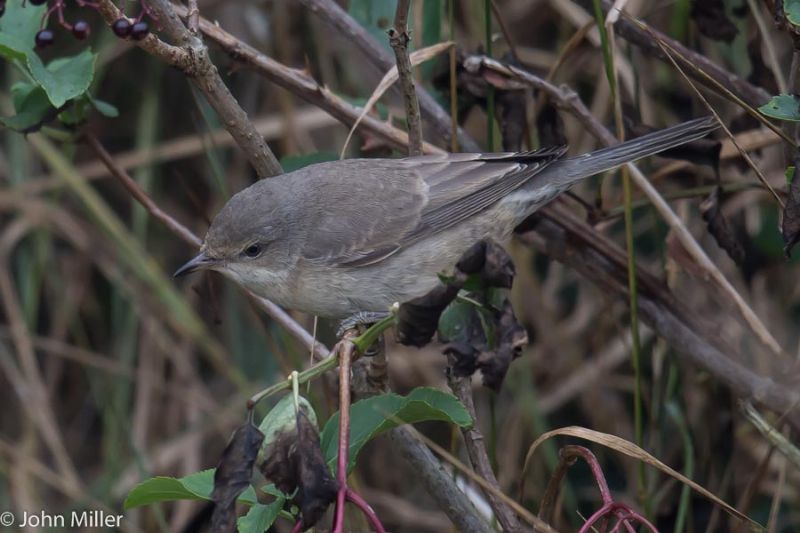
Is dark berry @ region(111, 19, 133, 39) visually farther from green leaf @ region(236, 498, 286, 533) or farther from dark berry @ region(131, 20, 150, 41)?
green leaf @ region(236, 498, 286, 533)

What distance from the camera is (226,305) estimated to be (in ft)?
17.6

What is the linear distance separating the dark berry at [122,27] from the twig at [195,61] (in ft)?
0.09

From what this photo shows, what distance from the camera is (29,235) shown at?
5215mm

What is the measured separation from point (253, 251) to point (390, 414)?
58.2 inches

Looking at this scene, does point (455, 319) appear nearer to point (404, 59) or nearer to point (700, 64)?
point (404, 59)

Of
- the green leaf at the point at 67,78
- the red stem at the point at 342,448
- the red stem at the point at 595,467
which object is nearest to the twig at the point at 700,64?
the red stem at the point at 595,467

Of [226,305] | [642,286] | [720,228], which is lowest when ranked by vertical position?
[226,305]

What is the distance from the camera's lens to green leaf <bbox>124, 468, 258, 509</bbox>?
1.91 m

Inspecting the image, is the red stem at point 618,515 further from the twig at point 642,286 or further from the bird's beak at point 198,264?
the bird's beak at point 198,264

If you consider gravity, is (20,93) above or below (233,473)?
above

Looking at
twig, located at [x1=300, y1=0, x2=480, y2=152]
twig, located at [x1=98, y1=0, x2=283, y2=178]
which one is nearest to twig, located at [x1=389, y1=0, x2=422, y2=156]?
twig, located at [x1=98, y1=0, x2=283, y2=178]

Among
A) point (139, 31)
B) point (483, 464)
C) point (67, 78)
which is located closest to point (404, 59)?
point (139, 31)

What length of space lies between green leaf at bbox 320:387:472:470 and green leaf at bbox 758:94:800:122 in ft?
3.23

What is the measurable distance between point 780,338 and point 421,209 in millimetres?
2215
